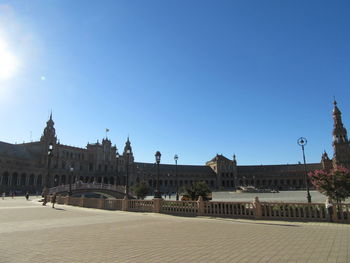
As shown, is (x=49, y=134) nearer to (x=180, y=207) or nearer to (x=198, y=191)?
(x=198, y=191)

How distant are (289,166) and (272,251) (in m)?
138

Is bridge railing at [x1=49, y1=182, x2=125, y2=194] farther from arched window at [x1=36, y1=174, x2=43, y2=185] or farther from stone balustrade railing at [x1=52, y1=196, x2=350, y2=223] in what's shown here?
arched window at [x1=36, y1=174, x2=43, y2=185]

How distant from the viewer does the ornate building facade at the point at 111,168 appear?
8125 cm

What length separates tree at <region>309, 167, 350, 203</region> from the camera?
56.3 feet

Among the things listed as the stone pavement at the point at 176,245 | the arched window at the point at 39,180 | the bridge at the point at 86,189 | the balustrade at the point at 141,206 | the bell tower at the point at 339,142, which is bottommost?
the stone pavement at the point at 176,245

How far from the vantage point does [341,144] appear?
11275 cm

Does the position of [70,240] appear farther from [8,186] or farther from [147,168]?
[147,168]

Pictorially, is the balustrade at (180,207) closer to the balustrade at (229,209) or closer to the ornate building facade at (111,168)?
the balustrade at (229,209)

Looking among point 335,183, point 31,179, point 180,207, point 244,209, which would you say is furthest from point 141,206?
point 31,179

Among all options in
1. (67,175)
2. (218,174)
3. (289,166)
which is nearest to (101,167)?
(67,175)

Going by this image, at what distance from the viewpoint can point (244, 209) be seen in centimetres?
1634

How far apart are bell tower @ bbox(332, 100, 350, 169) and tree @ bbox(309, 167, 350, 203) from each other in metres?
110

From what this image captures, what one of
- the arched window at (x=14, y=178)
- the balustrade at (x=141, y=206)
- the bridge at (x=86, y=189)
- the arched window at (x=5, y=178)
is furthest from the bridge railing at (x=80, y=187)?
the arched window at (x=14, y=178)

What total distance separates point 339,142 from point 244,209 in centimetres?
11802
